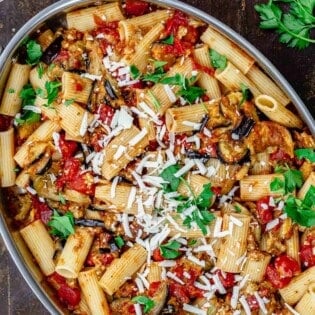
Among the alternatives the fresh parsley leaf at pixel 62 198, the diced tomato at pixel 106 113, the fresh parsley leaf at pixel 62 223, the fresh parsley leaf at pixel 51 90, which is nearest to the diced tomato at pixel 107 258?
the fresh parsley leaf at pixel 62 223

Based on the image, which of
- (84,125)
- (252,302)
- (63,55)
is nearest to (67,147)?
(84,125)

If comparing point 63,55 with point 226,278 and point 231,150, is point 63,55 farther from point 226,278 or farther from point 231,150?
point 226,278

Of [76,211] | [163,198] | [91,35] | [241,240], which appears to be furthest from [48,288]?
[91,35]

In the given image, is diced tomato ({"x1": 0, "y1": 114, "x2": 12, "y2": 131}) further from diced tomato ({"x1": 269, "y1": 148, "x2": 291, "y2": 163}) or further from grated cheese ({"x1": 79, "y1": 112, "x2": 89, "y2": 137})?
diced tomato ({"x1": 269, "y1": 148, "x2": 291, "y2": 163})

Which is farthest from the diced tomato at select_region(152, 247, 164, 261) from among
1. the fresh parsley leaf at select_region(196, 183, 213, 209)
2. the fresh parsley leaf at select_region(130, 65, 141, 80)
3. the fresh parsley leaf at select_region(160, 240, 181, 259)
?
the fresh parsley leaf at select_region(130, 65, 141, 80)

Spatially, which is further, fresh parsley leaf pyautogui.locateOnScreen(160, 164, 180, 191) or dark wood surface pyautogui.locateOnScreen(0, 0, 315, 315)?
dark wood surface pyautogui.locateOnScreen(0, 0, 315, 315)

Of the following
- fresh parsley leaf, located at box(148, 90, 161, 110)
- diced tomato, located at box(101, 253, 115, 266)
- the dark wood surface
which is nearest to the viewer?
fresh parsley leaf, located at box(148, 90, 161, 110)

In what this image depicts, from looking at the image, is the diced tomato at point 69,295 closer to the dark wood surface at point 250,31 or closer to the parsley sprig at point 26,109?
the parsley sprig at point 26,109
